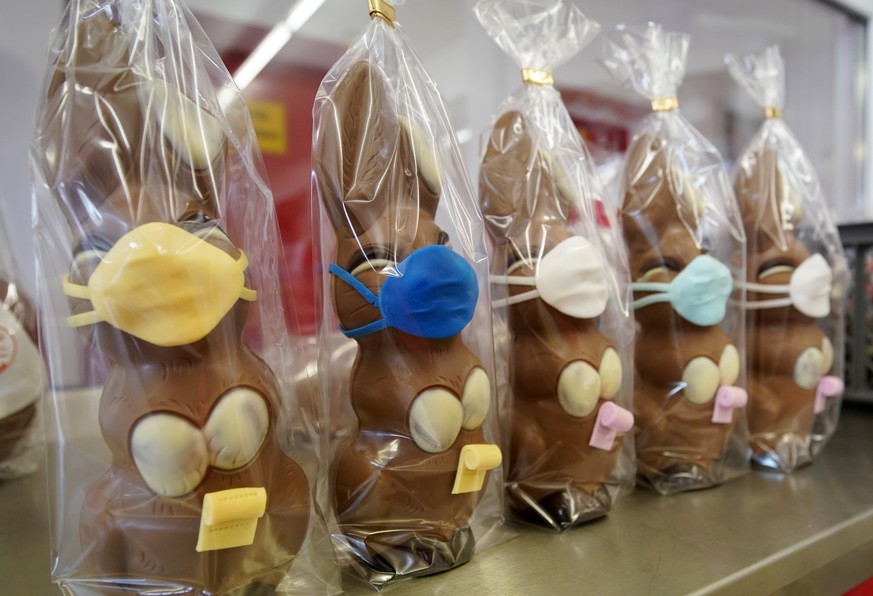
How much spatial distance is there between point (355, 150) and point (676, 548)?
0.48m

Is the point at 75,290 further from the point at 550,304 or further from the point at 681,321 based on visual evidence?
the point at 681,321

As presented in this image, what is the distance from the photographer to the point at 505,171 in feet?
2.32

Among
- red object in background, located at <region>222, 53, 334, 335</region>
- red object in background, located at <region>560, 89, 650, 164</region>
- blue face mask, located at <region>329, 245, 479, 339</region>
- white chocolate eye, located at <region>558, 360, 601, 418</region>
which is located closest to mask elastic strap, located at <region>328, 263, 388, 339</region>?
blue face mask, located at <region>329, 245, 479, 339</region>

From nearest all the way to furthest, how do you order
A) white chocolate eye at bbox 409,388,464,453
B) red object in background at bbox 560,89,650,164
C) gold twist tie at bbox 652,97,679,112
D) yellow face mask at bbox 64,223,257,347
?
yellow face mask at bbox 64,223,257,347
white chocolate eye at bbox 409,388,464,453
gold twist tie at bbox 652,97,679,112
red object in background at bbox 560,89,650,164

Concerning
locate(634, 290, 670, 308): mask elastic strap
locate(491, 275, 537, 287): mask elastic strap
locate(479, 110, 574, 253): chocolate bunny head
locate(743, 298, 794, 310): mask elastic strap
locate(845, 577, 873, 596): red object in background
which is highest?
locate(479, 110, 574, 253): chocolate bunny head

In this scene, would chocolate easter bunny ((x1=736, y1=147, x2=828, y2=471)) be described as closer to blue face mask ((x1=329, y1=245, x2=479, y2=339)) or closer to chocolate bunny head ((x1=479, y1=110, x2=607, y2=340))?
chocolate bunny head ((x1=479, y1=110, x2=607, y2=340))

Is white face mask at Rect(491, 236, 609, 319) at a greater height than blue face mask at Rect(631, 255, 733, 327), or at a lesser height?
greater

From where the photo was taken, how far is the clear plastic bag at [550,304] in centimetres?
65

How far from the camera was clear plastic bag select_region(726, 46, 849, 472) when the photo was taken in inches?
34.7

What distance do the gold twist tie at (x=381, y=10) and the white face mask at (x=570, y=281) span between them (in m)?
0.27

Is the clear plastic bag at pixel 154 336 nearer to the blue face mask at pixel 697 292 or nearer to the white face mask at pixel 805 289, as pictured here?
the blue face mask at pixel 697 292

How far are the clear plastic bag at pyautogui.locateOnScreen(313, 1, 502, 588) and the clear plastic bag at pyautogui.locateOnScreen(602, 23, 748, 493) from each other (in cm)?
30

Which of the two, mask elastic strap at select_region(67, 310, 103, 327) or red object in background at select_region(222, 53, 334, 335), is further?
red object in background at select_region(222, 53, 334, 335)

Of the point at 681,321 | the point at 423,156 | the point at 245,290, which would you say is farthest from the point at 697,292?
the point at 245,290
